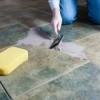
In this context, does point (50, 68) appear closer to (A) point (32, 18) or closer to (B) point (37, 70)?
(B) point (37, 70)

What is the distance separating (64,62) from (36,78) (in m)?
0.20

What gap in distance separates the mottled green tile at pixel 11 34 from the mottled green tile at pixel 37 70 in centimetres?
25

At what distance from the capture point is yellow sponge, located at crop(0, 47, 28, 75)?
3.09 feet

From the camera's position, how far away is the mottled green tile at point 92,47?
105 centimetres

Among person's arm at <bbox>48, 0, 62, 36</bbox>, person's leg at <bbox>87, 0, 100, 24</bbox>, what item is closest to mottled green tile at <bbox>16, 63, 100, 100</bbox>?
person's arm at <bbox>48, 0, 62, 36</bbox>

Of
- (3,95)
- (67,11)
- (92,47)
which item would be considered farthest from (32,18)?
(3,95)

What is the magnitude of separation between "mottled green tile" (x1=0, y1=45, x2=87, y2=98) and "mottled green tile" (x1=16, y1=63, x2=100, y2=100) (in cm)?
4

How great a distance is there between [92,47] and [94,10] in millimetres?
518

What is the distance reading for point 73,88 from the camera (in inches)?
32.8

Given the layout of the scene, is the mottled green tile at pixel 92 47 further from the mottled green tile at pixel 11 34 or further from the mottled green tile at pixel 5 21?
the mottled green tile at pixel 5 21

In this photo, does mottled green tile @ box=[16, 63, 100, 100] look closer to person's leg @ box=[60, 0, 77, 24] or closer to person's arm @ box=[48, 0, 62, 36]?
person's arm @ box=[48, 0, 62, 36]

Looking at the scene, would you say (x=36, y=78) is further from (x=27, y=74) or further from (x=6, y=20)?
(x=6, y=20)

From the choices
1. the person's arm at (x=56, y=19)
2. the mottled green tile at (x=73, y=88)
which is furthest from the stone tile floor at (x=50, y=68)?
the person's arm at (x=56, y=19)

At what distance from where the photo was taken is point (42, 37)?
1363 mm
